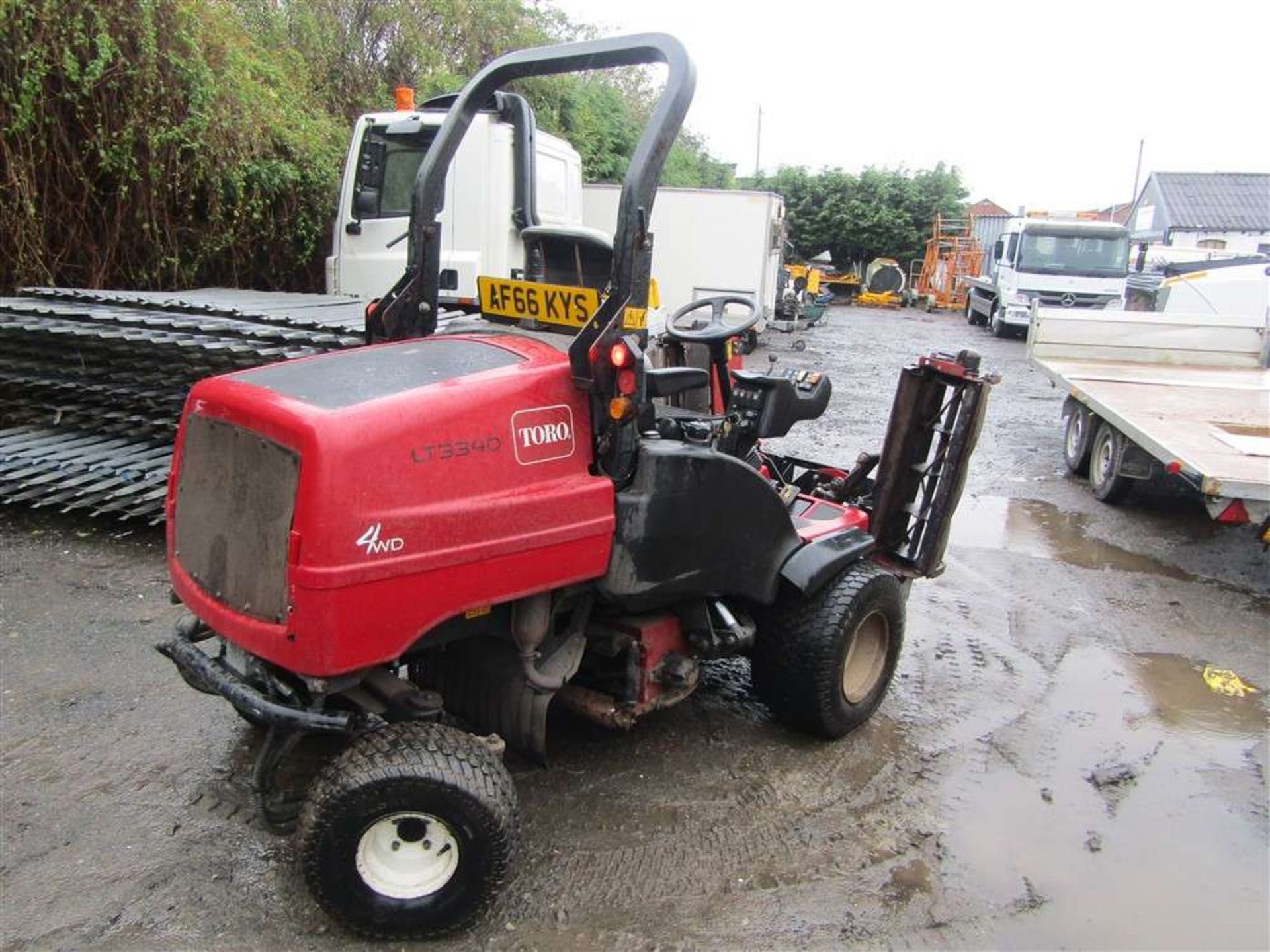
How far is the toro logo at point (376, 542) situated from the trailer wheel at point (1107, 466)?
20.2ft

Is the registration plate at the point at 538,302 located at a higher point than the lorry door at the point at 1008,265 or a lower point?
lower

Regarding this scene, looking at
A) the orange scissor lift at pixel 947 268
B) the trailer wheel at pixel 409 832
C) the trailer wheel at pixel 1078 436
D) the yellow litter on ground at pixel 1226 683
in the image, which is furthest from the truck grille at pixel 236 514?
the orange scissor lift at pixel 947 268

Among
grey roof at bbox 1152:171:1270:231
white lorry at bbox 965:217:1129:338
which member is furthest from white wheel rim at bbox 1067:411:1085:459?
grey roof at bbox 1152:171:1270:231

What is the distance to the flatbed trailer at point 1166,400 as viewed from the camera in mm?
5320

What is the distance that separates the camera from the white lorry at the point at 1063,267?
1847cm

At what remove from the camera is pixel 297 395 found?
7.82 feet

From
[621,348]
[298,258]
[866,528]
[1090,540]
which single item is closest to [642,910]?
[621,348]

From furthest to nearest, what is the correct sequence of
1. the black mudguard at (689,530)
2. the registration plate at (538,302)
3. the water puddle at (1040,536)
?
the water puddle at (1040,536) < the registration plate at (538,302) < the black mudguard at (689,530)

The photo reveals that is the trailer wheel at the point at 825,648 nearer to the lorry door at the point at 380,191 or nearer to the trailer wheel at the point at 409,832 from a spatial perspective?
the trailer wheel at the point at 409,832

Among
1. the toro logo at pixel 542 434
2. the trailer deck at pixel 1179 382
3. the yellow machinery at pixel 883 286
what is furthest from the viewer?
the yellow machinery at pixel 883 286

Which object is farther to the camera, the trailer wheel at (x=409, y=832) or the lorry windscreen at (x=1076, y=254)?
the lorry windscreen at (x=1076, y=254)

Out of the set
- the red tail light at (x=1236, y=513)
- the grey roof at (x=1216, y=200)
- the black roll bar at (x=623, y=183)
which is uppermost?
the grey roof at (x=1216, y=200)

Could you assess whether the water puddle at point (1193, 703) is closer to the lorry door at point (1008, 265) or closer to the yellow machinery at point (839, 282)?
the lorry door at point (1008, 265)

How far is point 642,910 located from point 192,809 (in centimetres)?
144
